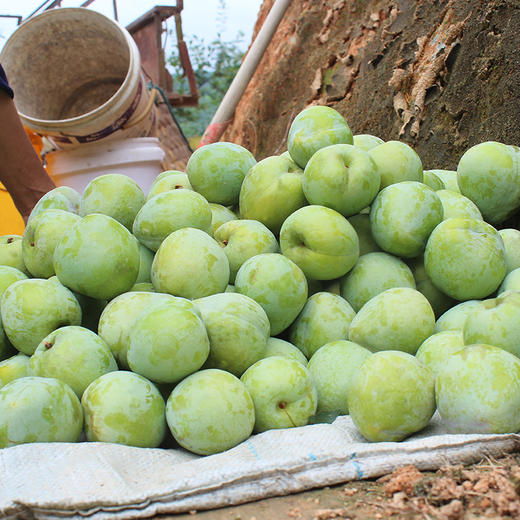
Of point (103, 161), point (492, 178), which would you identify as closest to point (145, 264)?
point (492, 178)

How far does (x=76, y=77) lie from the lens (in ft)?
14.7

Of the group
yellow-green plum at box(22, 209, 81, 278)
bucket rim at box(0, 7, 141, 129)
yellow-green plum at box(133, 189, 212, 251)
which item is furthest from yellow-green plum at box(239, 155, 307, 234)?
bucket rim at box(0, 7, 141, 129)

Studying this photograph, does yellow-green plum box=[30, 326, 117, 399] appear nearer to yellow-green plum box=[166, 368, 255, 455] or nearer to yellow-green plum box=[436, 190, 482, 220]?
yellow-green plum box=[166, 368, 255, 455]

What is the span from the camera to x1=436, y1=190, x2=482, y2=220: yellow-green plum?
163 centimetres

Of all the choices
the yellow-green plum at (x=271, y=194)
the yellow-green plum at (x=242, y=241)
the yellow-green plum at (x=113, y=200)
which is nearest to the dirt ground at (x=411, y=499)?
the yellow-green plum at (x=242, y=241)

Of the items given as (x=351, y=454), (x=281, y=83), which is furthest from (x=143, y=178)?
(x=351, y=454)

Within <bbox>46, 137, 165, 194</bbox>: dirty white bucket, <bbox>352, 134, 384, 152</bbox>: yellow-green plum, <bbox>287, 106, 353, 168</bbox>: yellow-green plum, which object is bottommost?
<bbox>46, 137, 165, 194</bbox>: dirty white bucket

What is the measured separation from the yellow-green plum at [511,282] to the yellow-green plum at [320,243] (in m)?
0.38

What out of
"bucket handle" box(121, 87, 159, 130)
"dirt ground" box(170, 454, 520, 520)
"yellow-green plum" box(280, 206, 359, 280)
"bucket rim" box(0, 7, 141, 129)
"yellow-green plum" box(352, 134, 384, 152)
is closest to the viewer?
"dirt ground" box(170, 454, 520, 520)

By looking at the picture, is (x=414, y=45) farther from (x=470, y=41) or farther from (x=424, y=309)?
(x=424, y=309)

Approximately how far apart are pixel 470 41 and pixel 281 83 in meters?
2.03

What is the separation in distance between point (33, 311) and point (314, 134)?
0.96 meters

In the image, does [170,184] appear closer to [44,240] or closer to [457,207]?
[44,240]

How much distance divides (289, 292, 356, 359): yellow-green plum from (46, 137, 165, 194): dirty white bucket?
10.0 ft
